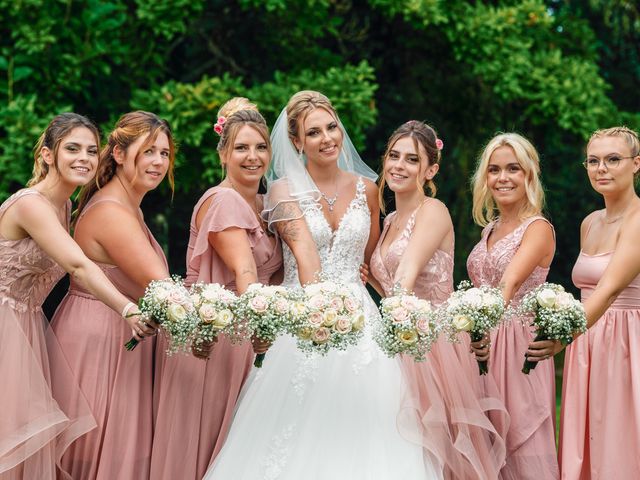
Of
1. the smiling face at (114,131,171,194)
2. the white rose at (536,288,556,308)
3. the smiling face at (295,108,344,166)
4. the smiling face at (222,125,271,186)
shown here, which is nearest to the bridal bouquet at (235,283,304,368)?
the smiling face at (222,125,271,186)

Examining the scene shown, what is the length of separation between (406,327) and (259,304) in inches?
33.8

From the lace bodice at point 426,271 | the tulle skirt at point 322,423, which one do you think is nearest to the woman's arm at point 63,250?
the tulle skirt at point 322,423

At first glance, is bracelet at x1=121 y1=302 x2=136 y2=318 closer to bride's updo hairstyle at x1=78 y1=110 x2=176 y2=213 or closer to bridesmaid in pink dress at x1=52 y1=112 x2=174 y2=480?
bridesmaid in pink dress at x1=52 y1=112 x2=174 y2=480

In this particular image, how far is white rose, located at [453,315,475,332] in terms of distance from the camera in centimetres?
580

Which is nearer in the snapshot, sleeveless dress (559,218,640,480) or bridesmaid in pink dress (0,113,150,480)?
bridesmaid in pink dress (0,113,150,480)

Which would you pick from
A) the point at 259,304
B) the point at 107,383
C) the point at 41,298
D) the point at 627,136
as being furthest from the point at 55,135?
the point at 627,136

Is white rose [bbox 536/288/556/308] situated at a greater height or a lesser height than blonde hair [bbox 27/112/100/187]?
lesser

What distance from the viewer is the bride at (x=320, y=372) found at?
5.95 m

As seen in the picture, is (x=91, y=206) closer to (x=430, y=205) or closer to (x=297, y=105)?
(x=297, y=105)

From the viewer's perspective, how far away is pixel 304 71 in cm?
1030

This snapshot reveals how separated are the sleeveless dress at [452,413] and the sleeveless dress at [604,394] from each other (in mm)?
535

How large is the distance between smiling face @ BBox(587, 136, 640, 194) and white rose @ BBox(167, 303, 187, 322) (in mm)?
2905

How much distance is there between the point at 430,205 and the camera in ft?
22.1

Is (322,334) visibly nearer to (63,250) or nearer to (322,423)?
Result: (322,423)
